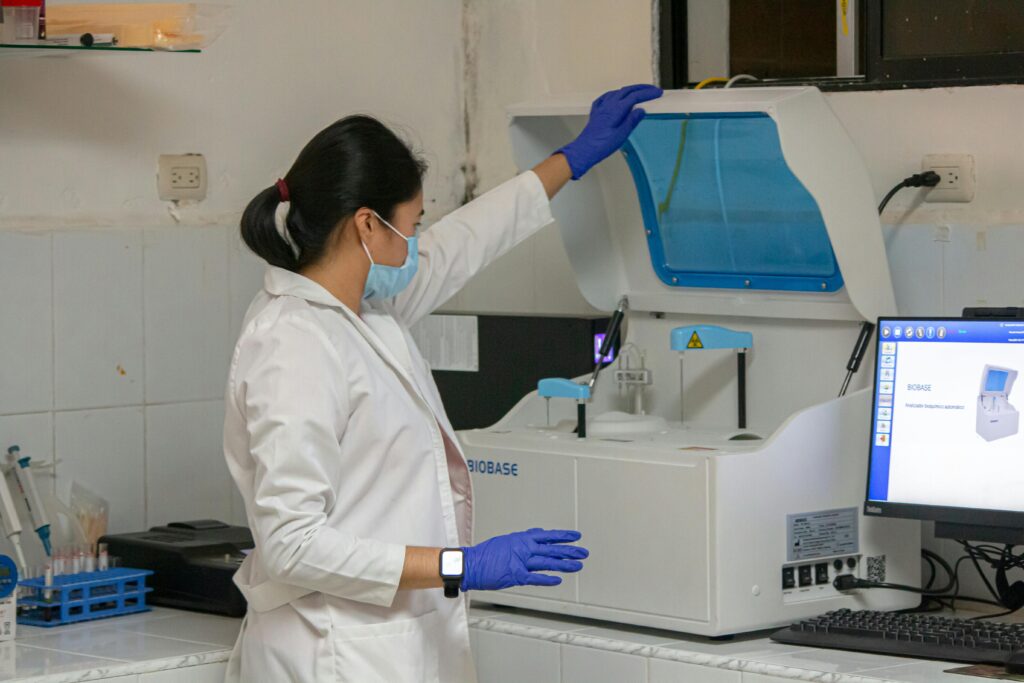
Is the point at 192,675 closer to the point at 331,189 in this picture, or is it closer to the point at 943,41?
the point at 331,189

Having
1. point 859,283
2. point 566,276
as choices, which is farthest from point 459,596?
point 566,276

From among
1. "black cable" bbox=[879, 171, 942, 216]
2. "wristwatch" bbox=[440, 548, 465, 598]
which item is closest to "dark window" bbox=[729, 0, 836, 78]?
"black cable" bbox=[879, 171, 942, 216]

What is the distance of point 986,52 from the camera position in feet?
7.61

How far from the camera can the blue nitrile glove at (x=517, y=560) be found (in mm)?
1700

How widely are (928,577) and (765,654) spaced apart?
1.71 feet

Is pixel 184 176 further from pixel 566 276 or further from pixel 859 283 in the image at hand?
pixel 859 283

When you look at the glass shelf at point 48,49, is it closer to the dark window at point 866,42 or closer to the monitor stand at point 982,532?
the dark window at point 866,42

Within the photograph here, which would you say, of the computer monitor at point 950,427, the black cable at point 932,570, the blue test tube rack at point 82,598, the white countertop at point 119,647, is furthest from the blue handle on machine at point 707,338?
the blue test tube rack at point 82,598

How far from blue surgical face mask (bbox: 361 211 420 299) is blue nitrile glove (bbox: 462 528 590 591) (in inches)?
14.3

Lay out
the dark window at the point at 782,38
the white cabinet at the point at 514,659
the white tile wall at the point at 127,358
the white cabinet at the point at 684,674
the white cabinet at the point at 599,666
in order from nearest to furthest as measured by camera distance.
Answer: the white cabinet at the point at 684,674
the white cabinet at the point at 599,666
the white cabinet at the point at 514,659
the white tile wall at the point at 127,358
the dark window at the point at 782,38

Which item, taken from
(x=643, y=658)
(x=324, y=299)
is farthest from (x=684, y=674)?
(x=324, y=299)

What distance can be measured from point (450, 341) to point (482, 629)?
0.67 metres

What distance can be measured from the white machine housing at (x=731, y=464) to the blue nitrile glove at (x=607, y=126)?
0.04 m

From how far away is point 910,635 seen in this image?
6.25 ft
